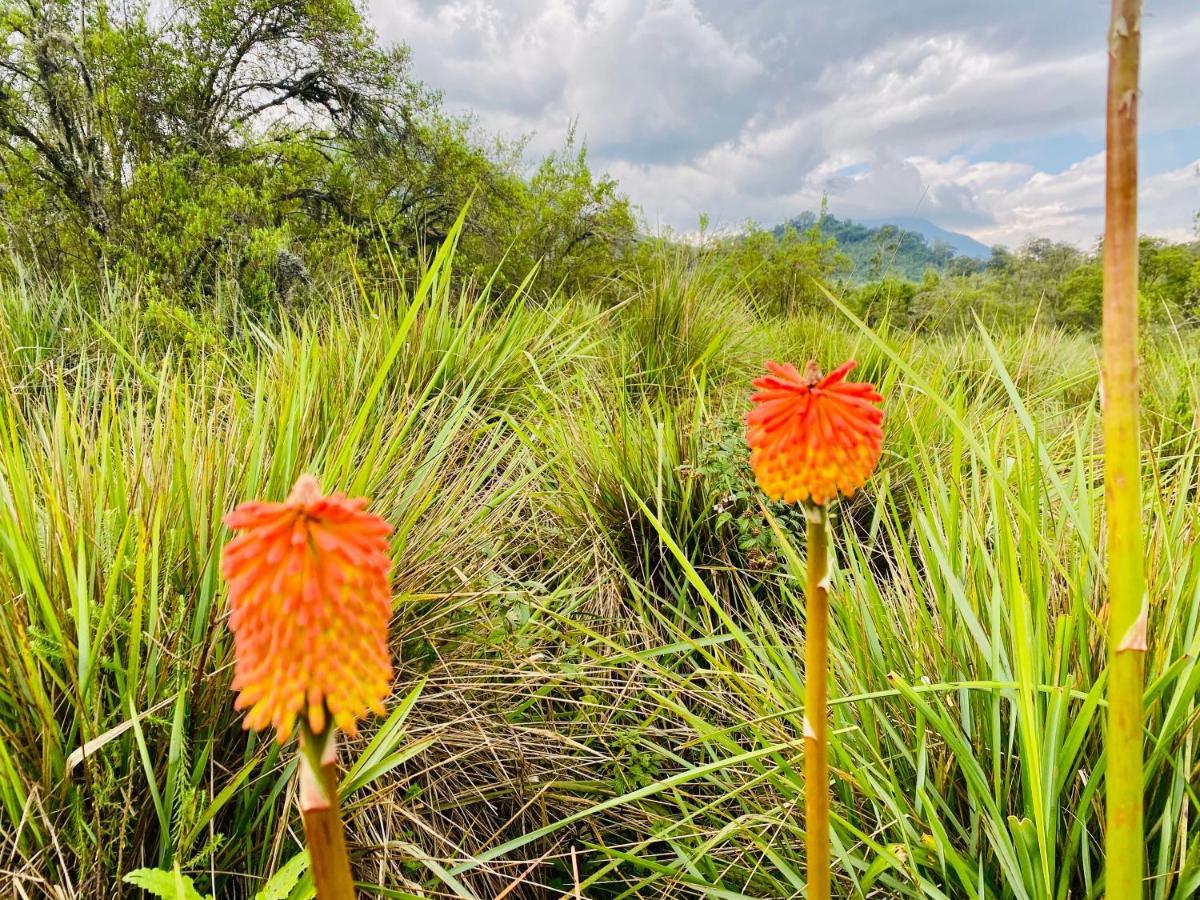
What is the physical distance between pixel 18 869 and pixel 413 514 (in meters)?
1.10

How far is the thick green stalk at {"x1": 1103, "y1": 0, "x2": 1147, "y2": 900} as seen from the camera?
1.84 feet

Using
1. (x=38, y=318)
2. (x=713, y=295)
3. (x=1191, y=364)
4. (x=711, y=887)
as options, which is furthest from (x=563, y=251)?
(x=711, y=887)

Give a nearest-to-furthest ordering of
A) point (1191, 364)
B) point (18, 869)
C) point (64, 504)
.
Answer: point (18, 869) < point (64, 504) < point (1191, 364)

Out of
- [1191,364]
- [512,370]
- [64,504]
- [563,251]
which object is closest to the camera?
[64,504]

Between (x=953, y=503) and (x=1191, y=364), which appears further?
(x=1191, y=364)

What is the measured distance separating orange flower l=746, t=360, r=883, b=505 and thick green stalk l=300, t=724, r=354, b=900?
510 mm

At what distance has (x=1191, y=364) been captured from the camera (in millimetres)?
4777

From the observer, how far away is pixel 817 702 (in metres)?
0.70

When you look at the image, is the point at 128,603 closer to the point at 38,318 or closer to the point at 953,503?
the point at 953,503

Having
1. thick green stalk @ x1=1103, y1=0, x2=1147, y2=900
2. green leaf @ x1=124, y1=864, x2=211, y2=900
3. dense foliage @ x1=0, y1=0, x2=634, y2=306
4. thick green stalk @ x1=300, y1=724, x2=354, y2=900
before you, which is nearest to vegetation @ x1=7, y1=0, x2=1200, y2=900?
green leaf @ x1=124, y1=864, x2=211, y2=900

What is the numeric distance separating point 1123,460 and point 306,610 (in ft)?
2.40

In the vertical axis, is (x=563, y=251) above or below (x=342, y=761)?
above

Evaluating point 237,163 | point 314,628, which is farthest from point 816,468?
point 237,163

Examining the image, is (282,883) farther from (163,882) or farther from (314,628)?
(314,628)
